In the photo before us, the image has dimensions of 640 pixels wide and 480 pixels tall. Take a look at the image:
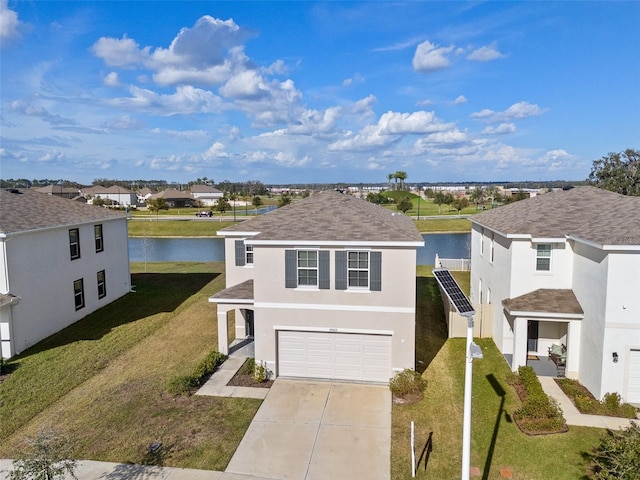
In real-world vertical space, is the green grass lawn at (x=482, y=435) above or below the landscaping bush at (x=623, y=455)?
below

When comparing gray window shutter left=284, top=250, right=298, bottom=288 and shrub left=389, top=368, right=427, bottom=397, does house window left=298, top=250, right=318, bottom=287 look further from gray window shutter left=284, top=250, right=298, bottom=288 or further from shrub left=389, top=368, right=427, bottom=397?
shrub left=389, top=368, right=427, bottom=397

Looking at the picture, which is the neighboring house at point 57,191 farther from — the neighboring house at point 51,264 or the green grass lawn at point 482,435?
the green grass lawn at point 482,435

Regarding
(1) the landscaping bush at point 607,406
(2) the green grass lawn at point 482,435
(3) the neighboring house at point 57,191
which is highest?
(3) the neighboring house at point 57,191

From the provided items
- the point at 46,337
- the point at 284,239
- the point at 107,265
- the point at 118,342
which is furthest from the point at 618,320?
the point at 107,265

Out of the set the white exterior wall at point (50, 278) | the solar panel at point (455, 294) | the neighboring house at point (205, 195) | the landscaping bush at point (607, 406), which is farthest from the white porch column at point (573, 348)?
the neighboring house at point (205, 195)

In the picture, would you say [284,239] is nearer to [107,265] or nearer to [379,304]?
[379,304]

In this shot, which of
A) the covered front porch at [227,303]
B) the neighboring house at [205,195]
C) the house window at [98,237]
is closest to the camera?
the covered front porch at [227,303]

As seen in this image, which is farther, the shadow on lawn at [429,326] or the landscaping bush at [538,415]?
the shadow on lawn at [429,326]
